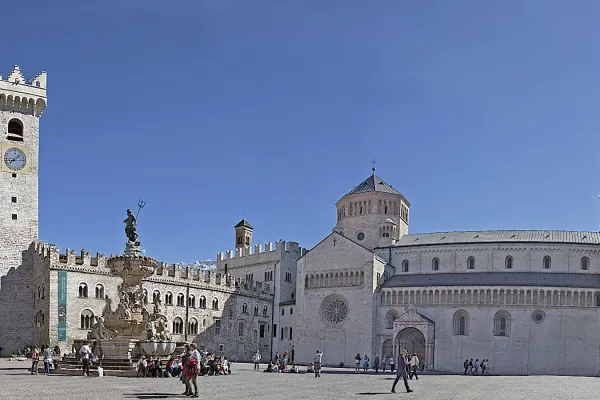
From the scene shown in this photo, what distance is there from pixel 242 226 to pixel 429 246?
2846 cm

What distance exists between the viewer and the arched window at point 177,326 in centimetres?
7600

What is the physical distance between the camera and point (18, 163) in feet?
238

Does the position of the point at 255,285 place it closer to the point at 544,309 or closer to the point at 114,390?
the point at 544,309

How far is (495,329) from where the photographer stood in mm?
74375

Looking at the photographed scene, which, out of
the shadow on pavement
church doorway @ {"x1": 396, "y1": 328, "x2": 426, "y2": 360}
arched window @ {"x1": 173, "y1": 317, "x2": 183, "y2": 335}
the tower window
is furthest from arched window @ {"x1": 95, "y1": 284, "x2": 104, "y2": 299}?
the tower window

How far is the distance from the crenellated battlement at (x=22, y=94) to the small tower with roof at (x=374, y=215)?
124ft

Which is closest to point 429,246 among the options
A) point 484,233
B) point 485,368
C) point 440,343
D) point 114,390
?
point 484,233

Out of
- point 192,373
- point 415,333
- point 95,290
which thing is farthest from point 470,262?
point 192,373

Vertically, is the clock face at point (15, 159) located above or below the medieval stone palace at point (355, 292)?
above

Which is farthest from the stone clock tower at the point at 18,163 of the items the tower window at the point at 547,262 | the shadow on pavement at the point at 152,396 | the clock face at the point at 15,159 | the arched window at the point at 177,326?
the tower window at the point at 547,262

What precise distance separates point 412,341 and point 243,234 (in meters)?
32.2

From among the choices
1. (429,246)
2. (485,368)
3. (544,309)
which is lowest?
(485,368)

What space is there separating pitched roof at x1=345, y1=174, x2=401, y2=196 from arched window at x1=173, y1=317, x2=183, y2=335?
27.8 metres

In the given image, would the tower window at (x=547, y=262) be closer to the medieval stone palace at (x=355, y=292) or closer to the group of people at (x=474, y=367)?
the medieval stone palace at (x=355, y=292)
